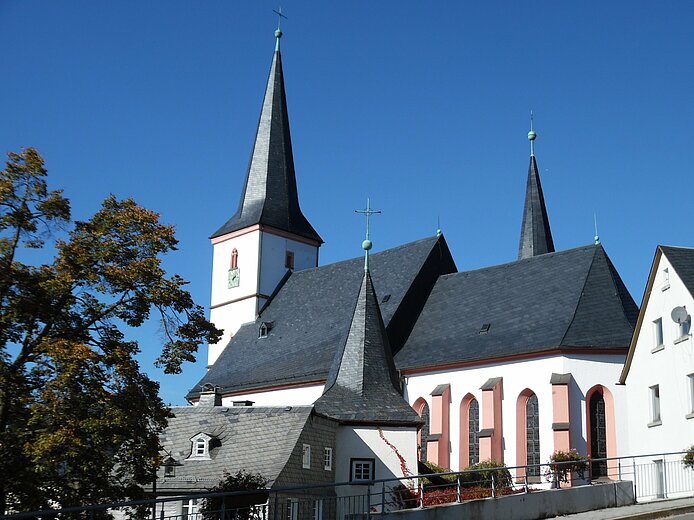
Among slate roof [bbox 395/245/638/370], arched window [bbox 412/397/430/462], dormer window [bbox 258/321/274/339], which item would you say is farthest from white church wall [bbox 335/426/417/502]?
dormer window [bbox 258/321/274/339]

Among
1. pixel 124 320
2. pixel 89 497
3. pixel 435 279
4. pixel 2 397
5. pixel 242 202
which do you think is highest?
pixel 242 202

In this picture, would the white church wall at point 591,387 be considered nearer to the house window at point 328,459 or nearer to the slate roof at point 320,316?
the house window at point 328,459

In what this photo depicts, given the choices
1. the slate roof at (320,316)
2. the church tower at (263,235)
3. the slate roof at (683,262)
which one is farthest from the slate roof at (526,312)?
the church tower at (263,235)

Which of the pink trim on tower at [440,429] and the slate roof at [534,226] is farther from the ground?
the slate roof at [534,226]

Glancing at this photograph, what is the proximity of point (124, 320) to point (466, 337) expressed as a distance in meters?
20.5

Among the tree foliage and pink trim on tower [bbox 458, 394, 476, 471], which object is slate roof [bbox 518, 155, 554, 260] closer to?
pink trim on tower [bbox 458, 394, 476, 471]

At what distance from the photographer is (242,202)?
49.1 m

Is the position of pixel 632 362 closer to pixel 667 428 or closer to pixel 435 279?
pixel 667 428

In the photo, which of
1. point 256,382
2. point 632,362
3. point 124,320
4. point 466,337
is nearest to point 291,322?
point 256,382

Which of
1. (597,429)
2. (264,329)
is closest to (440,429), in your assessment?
(597,429)

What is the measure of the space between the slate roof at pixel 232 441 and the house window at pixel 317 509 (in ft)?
26.1

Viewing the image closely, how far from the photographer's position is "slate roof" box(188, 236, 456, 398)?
38.1 metres

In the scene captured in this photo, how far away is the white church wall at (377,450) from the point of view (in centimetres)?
2817

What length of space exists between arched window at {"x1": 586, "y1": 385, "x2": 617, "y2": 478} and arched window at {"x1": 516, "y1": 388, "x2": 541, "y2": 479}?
170cm
